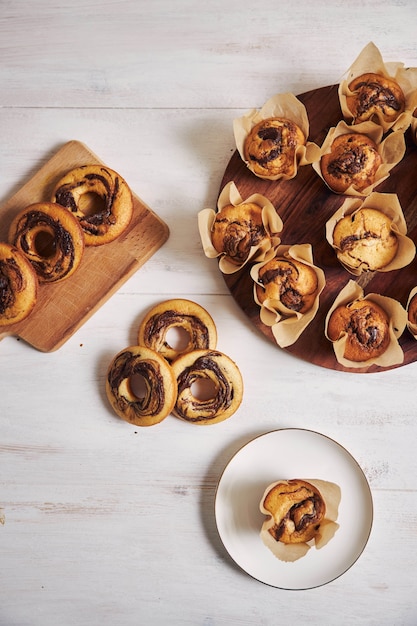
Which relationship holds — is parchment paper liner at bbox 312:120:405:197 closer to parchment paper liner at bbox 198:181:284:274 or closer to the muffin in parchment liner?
the muffin in parchment liner

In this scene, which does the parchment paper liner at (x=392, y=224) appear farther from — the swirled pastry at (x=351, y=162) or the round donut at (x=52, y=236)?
the round donut at (x=52, y=236)

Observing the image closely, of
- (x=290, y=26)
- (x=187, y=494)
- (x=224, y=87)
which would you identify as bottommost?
(x=187, y=494)

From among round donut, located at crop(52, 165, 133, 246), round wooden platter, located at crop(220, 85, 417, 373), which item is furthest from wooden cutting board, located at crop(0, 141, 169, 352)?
round wooden platter, located at crop(220, 85, 417, 373)

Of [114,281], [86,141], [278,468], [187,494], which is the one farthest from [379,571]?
[86,141]

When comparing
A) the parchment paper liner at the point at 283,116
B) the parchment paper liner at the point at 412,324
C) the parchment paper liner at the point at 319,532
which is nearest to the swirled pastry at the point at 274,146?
the parchment paper liner at the point at 283,116

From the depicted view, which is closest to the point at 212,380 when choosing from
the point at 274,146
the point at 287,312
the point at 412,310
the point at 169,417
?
the point at 169,417

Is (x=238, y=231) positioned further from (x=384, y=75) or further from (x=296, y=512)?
(x=296, y=512)

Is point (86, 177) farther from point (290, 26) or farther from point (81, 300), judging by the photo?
point (290, 26)
